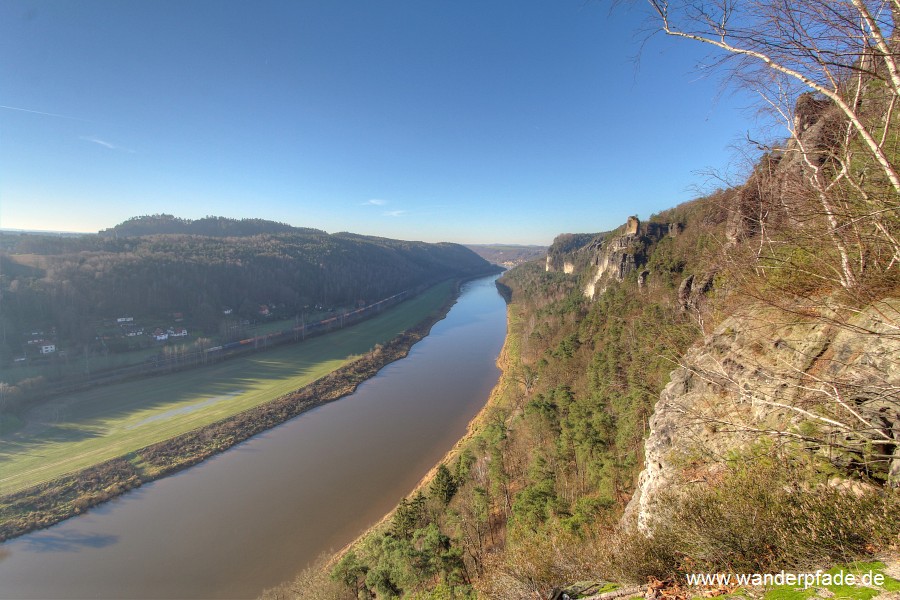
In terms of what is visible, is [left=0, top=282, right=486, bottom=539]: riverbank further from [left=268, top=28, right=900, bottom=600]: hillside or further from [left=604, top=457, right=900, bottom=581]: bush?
[left=604, top=457, right=900, bottom=581]: bush

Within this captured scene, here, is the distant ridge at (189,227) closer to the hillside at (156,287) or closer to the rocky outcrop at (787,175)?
the hillside at (156,287)

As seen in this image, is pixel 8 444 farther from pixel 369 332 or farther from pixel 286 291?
pixel 286 291

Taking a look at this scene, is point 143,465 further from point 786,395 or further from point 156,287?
point 156,287

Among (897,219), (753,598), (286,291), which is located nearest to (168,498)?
(753,598)

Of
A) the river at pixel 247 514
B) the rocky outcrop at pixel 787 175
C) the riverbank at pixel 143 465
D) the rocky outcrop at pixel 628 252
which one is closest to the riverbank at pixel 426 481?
the river at pixel 247 514

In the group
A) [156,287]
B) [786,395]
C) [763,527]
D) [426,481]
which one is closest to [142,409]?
[426,481]

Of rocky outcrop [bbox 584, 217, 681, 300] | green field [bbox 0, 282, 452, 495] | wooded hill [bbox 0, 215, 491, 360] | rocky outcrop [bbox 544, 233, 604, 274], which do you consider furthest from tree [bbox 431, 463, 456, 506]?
rocky outcrop [bbox 544, 233, 604, 274]
